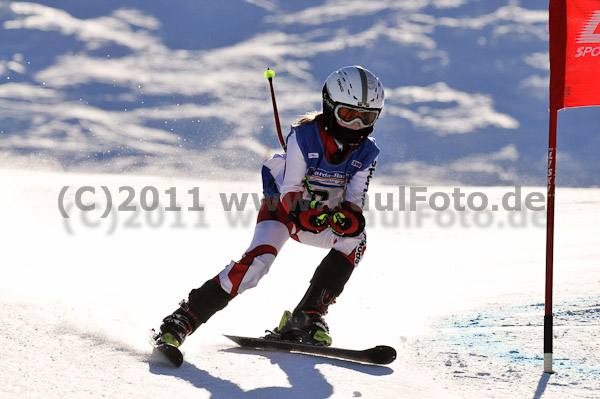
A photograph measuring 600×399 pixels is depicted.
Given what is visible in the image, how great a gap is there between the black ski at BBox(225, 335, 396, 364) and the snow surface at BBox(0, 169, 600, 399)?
0.32 feet

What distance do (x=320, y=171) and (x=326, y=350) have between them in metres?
1.30

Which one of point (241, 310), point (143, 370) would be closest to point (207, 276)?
point (241, 310)

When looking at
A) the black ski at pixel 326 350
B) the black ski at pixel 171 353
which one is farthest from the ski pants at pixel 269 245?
the black ski at pixel 171 353

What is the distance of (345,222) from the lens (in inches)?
178

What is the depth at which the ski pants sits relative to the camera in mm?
4387

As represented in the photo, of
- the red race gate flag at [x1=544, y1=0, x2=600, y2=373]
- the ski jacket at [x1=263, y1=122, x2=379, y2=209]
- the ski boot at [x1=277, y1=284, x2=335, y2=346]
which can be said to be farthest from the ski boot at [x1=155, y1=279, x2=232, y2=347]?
the red race gate flag at [x1=544, y1=0, x2=600, y2=373]

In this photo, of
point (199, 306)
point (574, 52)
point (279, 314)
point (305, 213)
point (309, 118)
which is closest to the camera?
point (574, 52)

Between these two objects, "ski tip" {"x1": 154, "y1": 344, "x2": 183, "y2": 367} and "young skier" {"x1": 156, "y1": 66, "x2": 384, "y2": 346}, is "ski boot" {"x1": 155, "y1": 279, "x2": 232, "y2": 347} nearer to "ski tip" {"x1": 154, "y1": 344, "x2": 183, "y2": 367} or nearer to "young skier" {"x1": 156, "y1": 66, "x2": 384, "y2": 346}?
"young skier" {"x1": 156, "y1": 66, "x2": 384, "y2": 346}

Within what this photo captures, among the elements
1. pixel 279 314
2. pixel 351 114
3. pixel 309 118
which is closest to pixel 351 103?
pixel 351 114

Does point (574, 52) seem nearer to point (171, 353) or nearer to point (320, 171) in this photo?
point (320, 171)

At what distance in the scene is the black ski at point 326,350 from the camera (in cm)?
425

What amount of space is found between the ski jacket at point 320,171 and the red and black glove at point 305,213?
2.6 inches

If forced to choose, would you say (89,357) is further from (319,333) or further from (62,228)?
(62,228)

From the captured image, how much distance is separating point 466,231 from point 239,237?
15.5 feet
